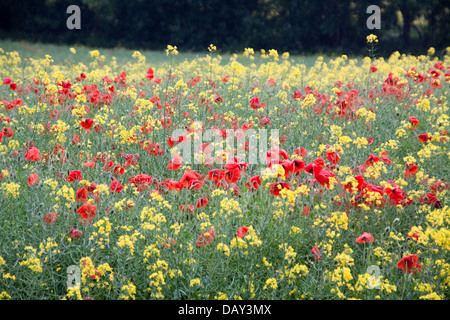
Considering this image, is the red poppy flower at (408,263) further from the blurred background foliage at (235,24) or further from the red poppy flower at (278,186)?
the blurred background foliage at (235,24)

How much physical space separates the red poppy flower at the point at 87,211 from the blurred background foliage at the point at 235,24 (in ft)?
60.0

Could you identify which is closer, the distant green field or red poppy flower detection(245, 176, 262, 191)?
red poppy flower detection(245, 176, 262, 191)

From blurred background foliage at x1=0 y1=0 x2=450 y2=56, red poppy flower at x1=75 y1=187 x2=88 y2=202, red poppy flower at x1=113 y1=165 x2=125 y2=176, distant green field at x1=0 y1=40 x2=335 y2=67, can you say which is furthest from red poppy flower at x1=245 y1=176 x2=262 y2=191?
blurred background foliage at x1=0 y1=0 x2=450 y2=56

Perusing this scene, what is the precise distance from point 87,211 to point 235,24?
19.9 meters

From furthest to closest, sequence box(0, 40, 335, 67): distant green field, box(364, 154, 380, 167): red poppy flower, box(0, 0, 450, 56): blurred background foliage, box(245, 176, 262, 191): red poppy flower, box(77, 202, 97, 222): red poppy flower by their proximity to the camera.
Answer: box(0, 0, 450, 56): blurred background foliage → box(0, 40, 335, 67): distant green field → box(364, 154, 380, 167): red poppy flower → box(245, 176, 262, 191): red poppy flower → box(77, 202, 97, 222): red poppy flower

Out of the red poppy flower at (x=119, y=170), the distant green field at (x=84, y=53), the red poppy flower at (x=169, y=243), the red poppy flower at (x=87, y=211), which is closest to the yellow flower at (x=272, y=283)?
the red poppy flower at (x=169, y=243)

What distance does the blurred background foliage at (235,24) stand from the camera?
20.3 meters

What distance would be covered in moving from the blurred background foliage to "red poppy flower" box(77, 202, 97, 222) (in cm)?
1827

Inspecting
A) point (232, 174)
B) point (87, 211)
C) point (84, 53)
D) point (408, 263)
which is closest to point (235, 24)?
point (84, 53)

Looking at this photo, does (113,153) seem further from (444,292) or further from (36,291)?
(444,292)

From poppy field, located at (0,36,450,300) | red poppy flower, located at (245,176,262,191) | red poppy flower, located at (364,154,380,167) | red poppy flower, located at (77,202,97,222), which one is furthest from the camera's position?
red poppy flower, located at (364,154,380,167)

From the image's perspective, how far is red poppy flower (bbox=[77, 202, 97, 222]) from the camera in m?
2.42

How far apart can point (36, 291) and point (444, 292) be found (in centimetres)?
211

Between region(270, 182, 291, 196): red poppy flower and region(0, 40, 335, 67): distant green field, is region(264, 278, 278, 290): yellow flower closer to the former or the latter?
region(270, 182, 291, 196): red poppy flower
